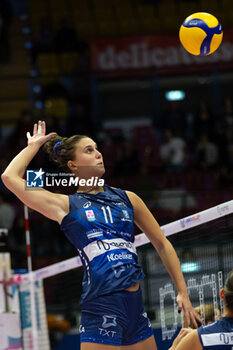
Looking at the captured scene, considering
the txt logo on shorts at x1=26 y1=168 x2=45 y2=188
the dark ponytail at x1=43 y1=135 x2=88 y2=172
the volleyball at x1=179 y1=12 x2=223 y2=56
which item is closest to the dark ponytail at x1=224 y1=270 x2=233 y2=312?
the dark ponytail at x1=43 y1=135 x2=88 y2=172

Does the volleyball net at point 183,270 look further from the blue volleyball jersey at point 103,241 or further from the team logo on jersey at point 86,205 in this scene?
the team logo on jersey at point 86,205

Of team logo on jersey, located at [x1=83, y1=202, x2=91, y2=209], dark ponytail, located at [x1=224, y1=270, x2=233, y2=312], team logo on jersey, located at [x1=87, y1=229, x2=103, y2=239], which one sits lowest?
dark ponytail, located at [x1=224, y1=270, x2=233, y2=312]

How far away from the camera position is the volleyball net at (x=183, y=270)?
441 centimetres

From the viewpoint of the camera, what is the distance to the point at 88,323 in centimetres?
343

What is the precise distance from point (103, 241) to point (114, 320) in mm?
435

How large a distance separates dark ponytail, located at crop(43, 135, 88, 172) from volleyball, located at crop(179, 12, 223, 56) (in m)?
2.86

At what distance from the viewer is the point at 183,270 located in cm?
459

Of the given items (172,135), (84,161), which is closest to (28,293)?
(84,161)

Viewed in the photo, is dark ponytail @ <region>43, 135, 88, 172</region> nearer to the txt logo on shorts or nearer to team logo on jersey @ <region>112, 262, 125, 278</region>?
the txt logo on shorts

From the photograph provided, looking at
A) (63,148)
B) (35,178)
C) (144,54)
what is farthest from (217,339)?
(144,54)

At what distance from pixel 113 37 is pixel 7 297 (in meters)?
10.9

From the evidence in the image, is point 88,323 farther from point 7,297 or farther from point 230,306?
point 7,297

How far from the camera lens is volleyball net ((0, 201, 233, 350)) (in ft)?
14.5

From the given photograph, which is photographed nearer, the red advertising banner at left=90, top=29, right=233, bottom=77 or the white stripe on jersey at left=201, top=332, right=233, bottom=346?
the white stripe on jersey at left=201, top=332, right=233, bottom=346
